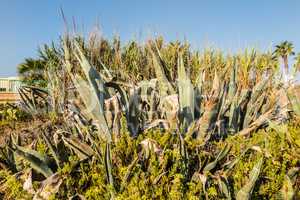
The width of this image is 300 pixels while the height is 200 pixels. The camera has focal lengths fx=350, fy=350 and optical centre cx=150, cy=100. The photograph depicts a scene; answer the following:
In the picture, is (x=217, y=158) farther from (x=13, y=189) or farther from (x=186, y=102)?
(x=13, y=189)

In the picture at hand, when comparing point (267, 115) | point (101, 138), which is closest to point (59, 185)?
point (101, 138)

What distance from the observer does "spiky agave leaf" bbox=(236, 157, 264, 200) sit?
181 cm

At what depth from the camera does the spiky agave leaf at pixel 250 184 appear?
181 cm

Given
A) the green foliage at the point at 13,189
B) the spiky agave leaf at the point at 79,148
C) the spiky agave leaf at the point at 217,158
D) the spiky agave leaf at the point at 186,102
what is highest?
the spiky agave leaf at the point at 186,102

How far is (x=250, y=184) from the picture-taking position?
1820mm

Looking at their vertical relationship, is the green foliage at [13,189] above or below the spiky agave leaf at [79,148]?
below

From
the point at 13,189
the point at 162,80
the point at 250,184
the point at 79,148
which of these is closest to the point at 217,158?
the point at 250,184

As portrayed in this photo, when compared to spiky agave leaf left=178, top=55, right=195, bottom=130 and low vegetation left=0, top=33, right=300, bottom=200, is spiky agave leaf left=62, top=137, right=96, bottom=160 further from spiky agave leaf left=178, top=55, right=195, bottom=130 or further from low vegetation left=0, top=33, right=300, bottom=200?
spiky agave leaf left=178, top=55, right=195, bottom=130

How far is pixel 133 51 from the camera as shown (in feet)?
31.7

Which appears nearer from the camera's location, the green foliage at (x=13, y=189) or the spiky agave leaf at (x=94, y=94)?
the green foliage at (x=13, y=189)

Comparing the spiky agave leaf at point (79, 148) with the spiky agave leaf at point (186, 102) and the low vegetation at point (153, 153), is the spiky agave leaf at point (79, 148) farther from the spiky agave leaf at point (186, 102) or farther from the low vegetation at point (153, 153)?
the spiky agave leaf at point (186, 102)

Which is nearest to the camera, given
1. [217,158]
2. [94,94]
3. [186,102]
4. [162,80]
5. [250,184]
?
[250,184]

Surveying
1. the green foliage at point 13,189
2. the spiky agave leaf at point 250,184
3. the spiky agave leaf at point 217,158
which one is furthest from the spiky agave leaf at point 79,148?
the spiky agave leaf at point 250,184

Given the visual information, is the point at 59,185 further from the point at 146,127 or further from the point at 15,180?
the point at 146,127
